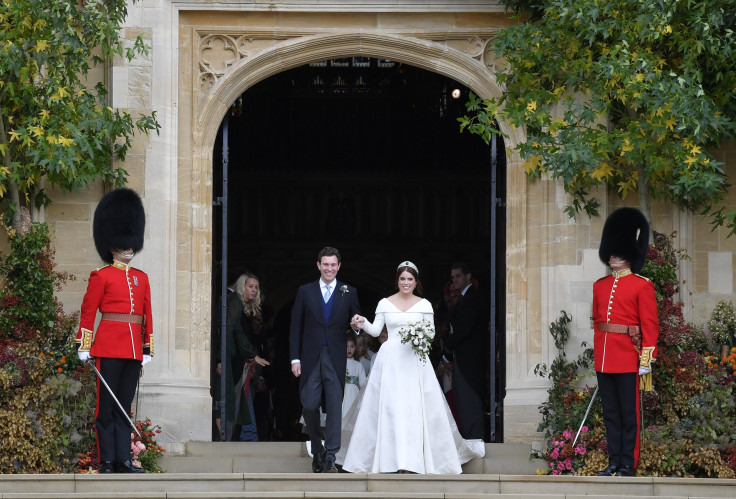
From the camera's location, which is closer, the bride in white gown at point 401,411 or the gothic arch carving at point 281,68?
the bride in white gown at point 401,411

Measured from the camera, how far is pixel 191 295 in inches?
572

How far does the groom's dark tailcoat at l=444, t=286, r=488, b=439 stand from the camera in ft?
47.1

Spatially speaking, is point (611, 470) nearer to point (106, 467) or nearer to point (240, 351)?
point (106, 467)

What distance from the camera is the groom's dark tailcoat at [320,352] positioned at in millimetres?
12680

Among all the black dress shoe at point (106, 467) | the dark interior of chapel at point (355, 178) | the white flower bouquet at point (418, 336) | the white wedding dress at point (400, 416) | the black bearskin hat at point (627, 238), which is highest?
the dark interior of chapel at point (355, 178)

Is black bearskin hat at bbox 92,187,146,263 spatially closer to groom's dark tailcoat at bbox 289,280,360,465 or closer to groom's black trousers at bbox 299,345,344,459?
groom's dark tailcoat at bbox 289,280,360,465

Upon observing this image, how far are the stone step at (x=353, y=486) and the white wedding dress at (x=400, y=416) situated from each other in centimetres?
82

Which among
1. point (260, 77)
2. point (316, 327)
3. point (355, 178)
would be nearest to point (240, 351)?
point (316, 327)

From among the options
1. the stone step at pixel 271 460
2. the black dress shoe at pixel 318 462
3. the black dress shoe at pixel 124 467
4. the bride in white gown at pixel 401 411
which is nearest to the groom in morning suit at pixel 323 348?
the black dress shoe at pixel 318 462

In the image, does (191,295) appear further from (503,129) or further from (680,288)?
(680,288)

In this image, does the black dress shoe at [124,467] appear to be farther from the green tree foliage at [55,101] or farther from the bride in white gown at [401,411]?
the green tree foliage at [55,101]

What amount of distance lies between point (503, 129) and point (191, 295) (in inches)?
118

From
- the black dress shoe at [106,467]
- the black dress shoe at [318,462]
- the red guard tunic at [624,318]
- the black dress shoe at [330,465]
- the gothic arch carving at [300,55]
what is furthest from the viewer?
the gothic arch carving at [300,55]

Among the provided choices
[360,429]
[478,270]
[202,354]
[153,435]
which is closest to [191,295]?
[202,354]
